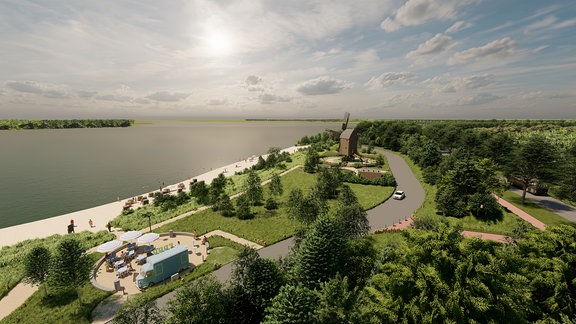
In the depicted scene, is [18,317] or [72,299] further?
[72,299]

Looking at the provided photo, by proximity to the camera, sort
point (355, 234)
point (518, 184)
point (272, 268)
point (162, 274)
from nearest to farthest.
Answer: point (272, 268) → point (162, 274) → point (355, 234) → point (518, 184)

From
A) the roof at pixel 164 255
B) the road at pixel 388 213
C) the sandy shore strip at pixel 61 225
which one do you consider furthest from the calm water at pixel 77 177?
the road at pixel 388 213

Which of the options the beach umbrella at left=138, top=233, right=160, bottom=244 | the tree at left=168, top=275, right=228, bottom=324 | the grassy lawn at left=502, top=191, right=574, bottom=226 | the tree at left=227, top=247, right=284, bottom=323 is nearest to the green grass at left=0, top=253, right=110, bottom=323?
the beach umbrella at left=138, top=233, right=160, bottom=244

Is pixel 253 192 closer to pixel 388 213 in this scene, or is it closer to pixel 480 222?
pixel 388 213

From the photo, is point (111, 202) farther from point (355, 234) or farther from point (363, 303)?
point (363, 303)

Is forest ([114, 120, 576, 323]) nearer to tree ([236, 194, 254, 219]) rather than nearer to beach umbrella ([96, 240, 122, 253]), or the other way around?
beach umbrella ([96, 240, 122, 253])

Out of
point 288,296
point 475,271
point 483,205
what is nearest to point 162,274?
point 288,296

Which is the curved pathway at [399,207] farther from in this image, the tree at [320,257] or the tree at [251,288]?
the tree at [251,288]
